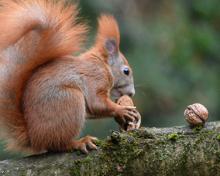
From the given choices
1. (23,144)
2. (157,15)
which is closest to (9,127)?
(23,144)

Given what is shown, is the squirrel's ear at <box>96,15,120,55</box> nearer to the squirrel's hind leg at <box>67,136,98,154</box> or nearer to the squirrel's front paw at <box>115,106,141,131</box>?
the squirrel's front paw at <box>115,106,141,131</box>

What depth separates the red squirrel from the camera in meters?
3.95

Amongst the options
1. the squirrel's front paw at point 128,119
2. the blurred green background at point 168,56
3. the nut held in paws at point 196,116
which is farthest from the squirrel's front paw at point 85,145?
the blurred green background at point 168,56

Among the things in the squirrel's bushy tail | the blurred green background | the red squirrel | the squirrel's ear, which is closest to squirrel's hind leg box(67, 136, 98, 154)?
the red squirrel

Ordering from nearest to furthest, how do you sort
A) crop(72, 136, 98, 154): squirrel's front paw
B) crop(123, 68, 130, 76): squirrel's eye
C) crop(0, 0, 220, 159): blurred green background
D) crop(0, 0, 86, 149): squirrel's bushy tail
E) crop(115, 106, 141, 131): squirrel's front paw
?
crop(72, 136, 98, 154): squirrel's front paw, crop(0, 0, 86, 149): squirrel's bushy tail, crop(115, 106, 141, 131): squirrel's front paw, crop(123, 68, 130, 76): squirrel's eye, crop(0, 0, 220, 159): blurred green background

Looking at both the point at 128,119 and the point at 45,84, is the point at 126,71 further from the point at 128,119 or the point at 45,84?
the point at 45,84

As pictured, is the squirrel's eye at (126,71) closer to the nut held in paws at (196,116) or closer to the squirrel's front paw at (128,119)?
the squirrel's front paw at (128,119)

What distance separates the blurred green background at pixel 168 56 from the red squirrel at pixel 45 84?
2361 mm

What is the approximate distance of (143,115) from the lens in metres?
7.37

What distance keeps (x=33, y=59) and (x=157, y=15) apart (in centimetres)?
506

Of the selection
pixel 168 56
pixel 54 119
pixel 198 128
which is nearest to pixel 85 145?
pixel 54 119

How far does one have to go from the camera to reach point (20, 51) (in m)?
4.00

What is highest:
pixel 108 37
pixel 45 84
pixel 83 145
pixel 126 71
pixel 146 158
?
pixel 108 37

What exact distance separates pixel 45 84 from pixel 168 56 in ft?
13.9
